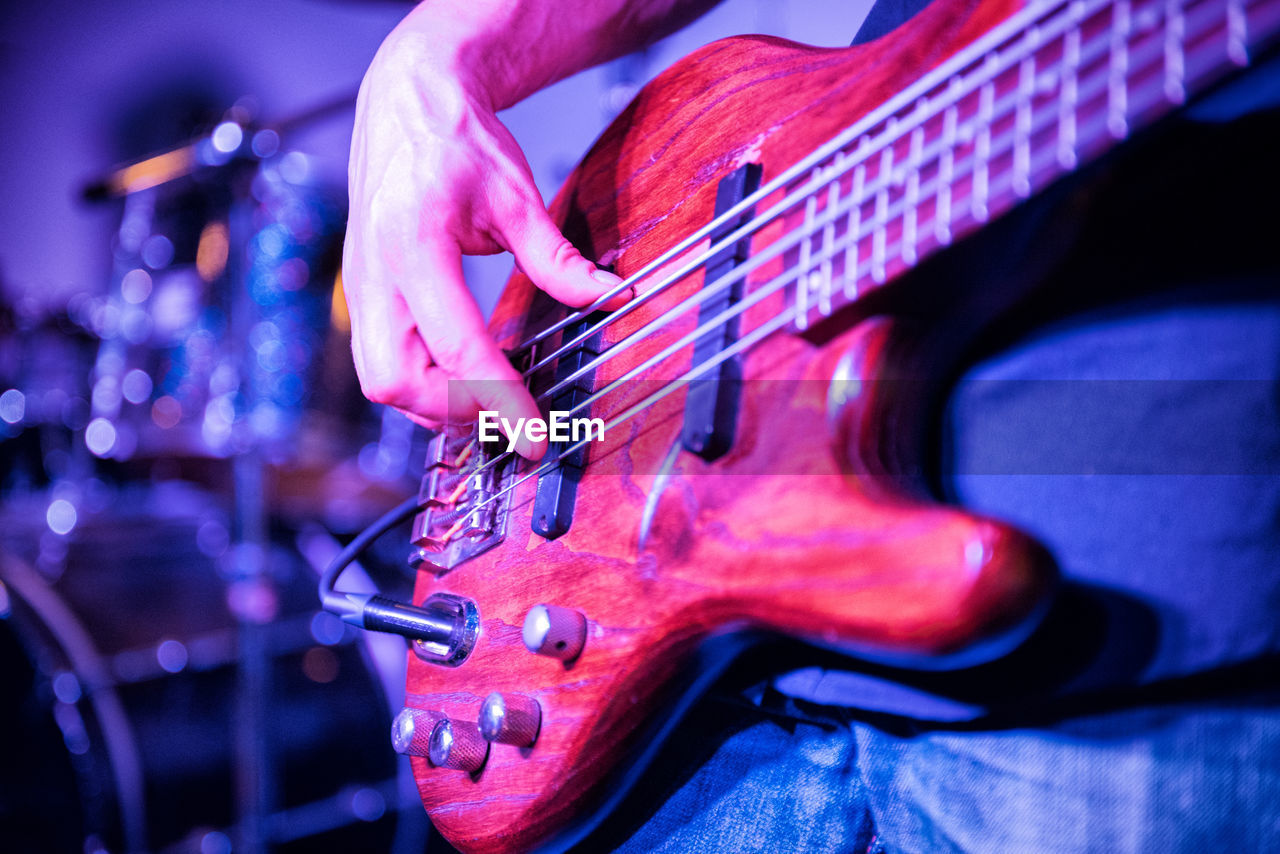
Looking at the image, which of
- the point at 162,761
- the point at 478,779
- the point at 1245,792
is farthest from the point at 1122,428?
the point at 162,761

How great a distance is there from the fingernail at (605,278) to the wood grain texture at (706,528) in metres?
0.03

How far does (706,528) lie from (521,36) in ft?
2.09

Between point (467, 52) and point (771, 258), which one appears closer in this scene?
point (771, 258)

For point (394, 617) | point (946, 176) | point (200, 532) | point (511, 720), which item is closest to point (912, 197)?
point (946, 176)

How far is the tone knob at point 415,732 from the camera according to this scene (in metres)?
0.73

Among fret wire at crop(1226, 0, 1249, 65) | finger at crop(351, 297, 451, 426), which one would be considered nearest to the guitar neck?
fret wire at crop(1226, 0, 1249, 65)

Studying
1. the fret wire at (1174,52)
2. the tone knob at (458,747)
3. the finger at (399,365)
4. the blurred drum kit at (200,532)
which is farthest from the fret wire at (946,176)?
the blurred drum kit at (200,532)

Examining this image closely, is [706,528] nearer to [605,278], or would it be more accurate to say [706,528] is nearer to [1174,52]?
[605,278]

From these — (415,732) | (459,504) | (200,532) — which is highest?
(459,504)

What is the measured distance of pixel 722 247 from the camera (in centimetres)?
60

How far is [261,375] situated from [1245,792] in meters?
2.36

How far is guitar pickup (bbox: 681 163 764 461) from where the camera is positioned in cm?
56

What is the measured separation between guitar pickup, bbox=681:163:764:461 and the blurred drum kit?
1.57m

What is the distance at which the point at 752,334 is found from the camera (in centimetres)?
57
